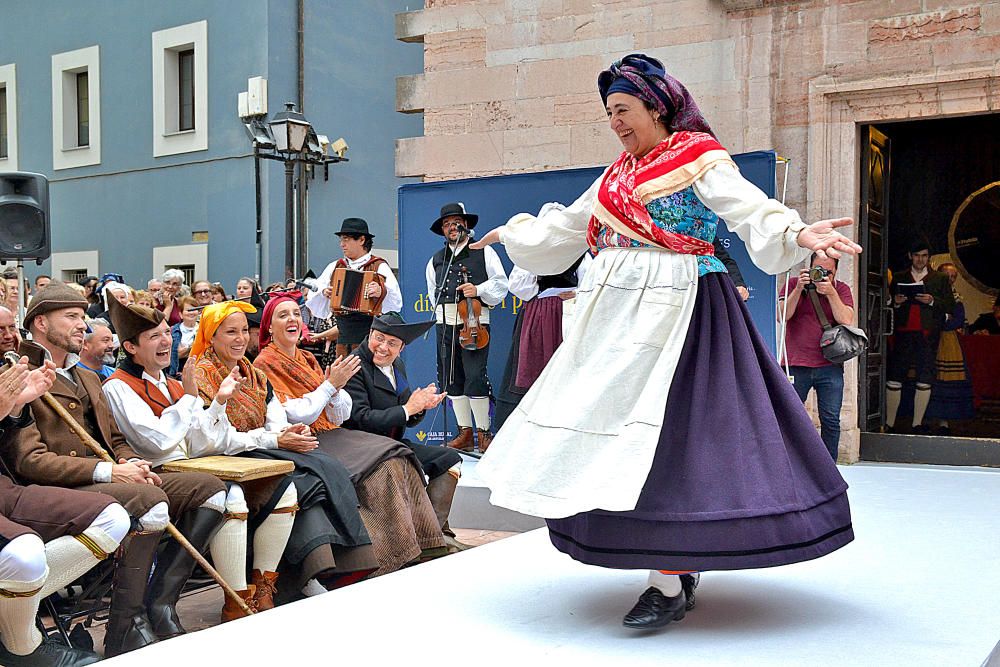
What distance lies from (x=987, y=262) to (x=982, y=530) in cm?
552

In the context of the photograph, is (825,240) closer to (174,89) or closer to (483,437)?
(483,437)

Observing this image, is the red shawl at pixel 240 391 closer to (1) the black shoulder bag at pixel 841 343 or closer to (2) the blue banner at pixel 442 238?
(2) the blue banner at pixel 442 238

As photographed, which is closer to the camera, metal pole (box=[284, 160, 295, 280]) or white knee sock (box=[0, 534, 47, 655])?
white knee sock (box=[0, 534, 47, 655])

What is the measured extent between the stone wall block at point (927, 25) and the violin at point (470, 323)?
308 centimetres

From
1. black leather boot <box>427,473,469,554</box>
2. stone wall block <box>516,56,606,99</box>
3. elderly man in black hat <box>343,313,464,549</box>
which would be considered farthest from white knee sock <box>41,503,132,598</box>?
stone wall block <box>516,56,606,99</box>

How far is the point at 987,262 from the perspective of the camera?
31.9 feet

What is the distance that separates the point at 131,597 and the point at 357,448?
132 cm

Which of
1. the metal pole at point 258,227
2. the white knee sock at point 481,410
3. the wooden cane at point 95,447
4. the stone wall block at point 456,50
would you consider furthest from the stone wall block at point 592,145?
the metal pole at point 258,227

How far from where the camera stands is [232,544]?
13.5 feet

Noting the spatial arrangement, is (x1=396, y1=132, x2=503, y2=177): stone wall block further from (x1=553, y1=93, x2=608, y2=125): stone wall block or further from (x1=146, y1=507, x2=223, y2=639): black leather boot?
(x1=146, y1=507, x2=223, y2=639): black leather boot

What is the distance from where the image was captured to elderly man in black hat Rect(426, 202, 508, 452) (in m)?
7.66

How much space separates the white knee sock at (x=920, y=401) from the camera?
9009mm

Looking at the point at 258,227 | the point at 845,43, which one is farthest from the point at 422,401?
the point at 258,227

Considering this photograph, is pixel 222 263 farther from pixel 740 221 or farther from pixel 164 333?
pixel 740 221
